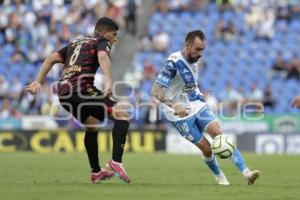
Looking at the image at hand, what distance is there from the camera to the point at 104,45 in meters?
11.7

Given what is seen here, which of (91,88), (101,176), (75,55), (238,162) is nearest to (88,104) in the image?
(91,88)

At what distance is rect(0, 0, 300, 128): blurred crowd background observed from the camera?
27859 millimetres

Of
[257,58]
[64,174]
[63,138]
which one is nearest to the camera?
[64,174]

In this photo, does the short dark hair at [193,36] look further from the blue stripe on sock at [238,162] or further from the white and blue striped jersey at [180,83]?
the blue stripe on sock at [238,162]

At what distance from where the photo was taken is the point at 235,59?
30016mm

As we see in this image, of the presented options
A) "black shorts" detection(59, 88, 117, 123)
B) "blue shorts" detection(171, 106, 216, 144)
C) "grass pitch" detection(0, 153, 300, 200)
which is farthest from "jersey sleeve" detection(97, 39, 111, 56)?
"grass pitch" detection(0, 153, 300, 200)

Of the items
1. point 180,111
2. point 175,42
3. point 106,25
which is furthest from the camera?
point 175,42

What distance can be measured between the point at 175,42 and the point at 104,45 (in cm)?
1916

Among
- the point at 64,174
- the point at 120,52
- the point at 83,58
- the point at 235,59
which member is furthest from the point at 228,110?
the point at 83,58

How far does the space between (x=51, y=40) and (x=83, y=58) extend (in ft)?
62.3

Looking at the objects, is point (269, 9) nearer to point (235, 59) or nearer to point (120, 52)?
point (235, 59)

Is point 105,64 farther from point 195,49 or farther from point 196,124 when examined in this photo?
point 196,124

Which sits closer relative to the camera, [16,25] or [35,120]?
[35,120]

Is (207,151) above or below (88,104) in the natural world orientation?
below
